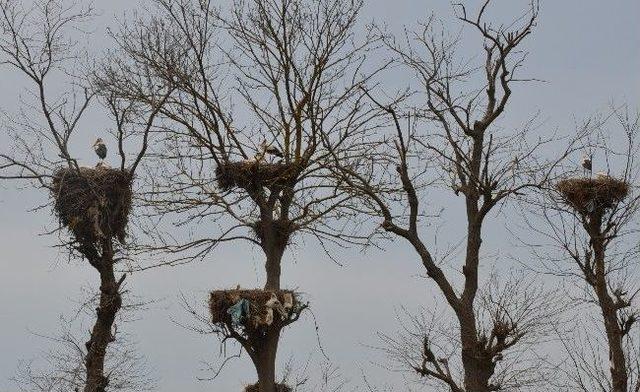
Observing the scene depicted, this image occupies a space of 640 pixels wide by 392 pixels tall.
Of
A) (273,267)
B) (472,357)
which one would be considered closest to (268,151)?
(273,267)

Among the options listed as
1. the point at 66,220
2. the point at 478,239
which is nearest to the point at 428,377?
the point at 478,239

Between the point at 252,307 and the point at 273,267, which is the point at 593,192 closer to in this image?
the point at 273,267

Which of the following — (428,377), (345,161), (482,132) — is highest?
(345,161)

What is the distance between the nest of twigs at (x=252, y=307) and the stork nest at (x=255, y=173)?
66.6 inches

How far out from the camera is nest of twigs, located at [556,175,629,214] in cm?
1444

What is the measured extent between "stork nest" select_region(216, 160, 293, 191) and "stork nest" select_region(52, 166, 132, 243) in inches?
100

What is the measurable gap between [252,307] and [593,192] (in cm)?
547

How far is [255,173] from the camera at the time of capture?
13664 millimetres

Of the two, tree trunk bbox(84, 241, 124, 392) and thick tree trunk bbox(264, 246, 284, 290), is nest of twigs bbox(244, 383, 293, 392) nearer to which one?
thick tree trunk bbox(264, 246, 284, 290)

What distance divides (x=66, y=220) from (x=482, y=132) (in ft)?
24.0

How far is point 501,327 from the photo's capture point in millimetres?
11016

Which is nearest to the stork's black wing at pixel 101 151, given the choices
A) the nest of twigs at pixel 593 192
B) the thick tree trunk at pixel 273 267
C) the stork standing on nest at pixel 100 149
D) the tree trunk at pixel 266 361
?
the stork standing on nest at pixel 100 149

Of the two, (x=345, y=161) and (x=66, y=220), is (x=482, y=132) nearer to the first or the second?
(x=345, y=161)

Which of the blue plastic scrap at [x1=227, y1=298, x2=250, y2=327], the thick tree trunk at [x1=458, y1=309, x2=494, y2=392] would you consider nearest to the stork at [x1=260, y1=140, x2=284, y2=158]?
the blue plastic scrap at [x1=227, y1=298, x2=250, y2=327]
